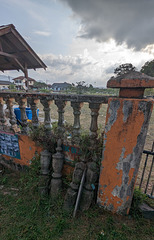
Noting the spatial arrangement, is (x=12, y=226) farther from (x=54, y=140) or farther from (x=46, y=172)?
(x=54, y=140)

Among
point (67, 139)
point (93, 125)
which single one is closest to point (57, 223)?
point (67, 139)

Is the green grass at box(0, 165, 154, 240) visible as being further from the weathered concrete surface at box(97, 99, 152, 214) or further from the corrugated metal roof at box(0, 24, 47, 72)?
the corrugated metal roof at box(0, 24, 47, 72)

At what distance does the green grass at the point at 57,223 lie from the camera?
1.61m

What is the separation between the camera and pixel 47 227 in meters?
1.71

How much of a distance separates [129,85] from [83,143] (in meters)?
1.09

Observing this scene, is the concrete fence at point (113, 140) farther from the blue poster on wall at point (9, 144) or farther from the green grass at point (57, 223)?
the blue poster on wall at point (9, 144)

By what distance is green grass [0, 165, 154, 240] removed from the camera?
5.29 feet

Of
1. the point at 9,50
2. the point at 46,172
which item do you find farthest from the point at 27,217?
the point at 9,50

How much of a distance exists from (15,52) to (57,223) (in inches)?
350

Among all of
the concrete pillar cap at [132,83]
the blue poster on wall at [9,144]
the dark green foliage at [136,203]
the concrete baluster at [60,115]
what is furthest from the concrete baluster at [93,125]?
the blue poster on wall at [9,144]

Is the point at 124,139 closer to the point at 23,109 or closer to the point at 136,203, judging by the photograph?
the point at 136,203

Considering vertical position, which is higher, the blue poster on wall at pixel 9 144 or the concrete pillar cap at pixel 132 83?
the concrete pillar cap at pixel 132 83

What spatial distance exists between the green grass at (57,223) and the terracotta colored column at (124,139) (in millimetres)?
196

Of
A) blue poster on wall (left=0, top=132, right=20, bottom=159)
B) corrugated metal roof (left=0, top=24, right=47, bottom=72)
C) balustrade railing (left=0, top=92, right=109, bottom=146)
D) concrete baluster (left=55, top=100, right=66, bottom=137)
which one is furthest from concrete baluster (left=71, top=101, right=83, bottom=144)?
corrugated metal roof (left=0, top=24, right=47, bottom=72)
